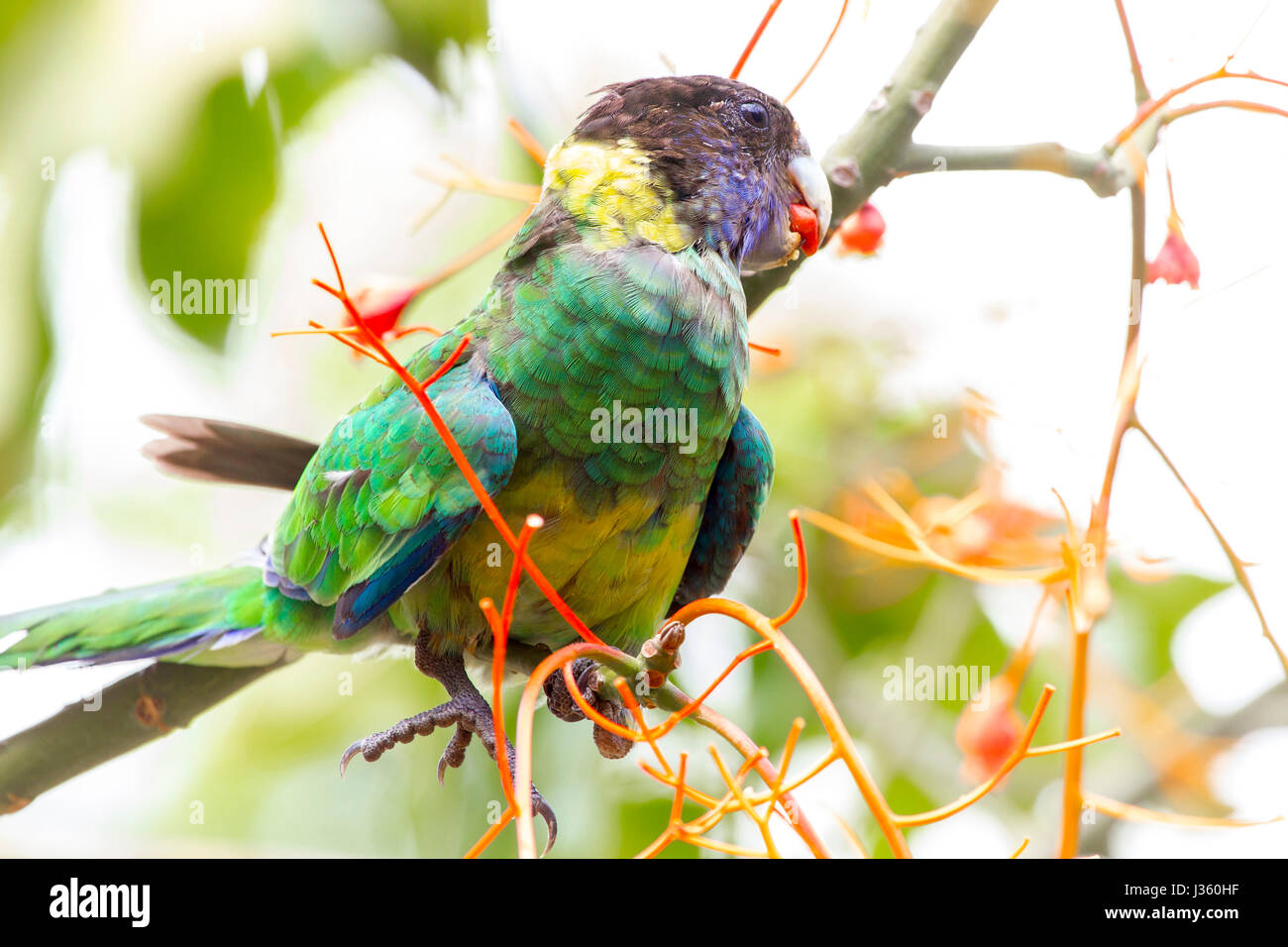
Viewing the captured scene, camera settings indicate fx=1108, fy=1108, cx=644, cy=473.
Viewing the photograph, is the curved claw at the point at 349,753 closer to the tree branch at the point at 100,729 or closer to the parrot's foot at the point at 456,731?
the parrot's foot at the point at 456,731

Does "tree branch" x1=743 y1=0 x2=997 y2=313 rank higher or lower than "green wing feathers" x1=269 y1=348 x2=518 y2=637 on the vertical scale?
higher

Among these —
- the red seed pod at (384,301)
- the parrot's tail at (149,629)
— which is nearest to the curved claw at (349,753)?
the parrot's tail at (149,629)

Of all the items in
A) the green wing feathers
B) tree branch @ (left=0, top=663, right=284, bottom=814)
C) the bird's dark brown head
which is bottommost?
tree branch @ (left=0, top=663, right=284, bottom=814)

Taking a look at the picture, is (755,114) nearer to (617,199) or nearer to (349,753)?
(617,199)

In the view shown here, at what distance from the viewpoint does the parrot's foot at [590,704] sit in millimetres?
2100

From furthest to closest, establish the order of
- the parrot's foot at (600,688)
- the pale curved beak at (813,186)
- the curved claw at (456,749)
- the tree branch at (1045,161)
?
the curved claw at (456,749), the pale curved beak at (813,186), the tree branch at (1045,161), the parrot's foot at (600,688)

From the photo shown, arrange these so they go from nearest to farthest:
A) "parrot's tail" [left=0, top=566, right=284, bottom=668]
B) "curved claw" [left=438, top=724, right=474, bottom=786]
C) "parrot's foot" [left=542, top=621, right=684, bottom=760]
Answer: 1. "parrot's foot" [left=542, top=621, right=684, bottom=760]
2. "curved claw" [left=438, top=724, right=474, bottom=786]
3. "parrot's tail" [left=0, top=566, right=284, bottom=668]

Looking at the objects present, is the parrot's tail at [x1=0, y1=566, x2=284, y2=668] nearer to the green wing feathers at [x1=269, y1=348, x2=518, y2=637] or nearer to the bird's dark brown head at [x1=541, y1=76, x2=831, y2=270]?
the green wing feathers at [x1=269, y1=348, x2=518, y2=637]

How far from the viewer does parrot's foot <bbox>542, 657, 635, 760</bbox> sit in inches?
82.7

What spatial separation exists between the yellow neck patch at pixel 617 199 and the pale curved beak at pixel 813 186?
0.25 metres

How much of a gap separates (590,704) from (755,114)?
122cm

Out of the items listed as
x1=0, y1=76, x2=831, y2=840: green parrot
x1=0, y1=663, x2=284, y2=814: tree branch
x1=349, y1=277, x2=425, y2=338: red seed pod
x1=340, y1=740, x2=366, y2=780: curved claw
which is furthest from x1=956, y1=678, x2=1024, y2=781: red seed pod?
x1=0, y1=663, x2=284, y2=814: tree branch

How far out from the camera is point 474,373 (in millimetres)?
2072
